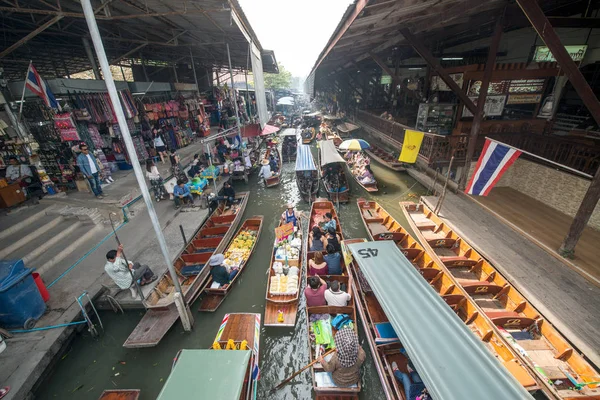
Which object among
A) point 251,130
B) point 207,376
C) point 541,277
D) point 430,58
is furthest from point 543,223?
point 251,130

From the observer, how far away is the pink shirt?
20.4ft

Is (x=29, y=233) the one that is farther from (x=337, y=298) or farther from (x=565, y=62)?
(x=565, y=62)

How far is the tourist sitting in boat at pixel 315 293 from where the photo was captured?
620 centimetres

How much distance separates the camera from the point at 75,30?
10.5 m

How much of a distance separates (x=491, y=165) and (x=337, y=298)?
20.0 ft

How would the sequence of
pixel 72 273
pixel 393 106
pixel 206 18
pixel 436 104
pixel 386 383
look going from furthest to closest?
pixel 393 106 → pixel 436 104 → pixel 206 18 → pixel 72 273 → pixel 386 383

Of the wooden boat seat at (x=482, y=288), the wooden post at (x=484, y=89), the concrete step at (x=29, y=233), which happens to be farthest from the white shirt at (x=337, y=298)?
the concrete step at (x=29, y=233)

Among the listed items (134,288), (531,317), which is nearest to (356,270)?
(531,317)

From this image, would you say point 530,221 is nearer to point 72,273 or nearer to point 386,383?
point 386,383

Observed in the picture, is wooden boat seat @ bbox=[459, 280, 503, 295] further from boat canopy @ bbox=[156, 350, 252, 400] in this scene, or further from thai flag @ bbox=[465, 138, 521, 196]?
boat canopy @ bbox=[156, 350, 252, 400]

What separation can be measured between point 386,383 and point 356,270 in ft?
10.3

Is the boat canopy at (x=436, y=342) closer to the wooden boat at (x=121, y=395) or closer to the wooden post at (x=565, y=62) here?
the wooden post at (x=565, y=62)

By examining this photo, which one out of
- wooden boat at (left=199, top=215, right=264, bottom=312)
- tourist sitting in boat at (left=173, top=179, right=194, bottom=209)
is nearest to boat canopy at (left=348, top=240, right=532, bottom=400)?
wooden boat at (left=199, top=215, right=264, bottom=312)

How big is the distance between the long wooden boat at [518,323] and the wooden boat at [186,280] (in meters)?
7.30
